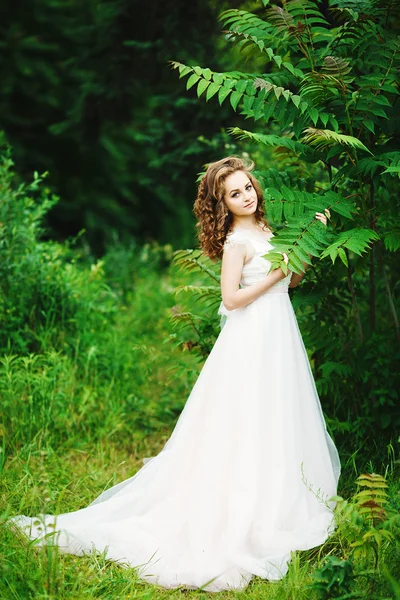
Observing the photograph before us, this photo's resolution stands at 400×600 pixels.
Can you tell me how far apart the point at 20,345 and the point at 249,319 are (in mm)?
2584

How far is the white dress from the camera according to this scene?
11.1 ft

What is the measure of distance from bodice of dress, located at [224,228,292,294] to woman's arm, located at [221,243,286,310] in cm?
3

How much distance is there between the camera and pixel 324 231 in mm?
3477

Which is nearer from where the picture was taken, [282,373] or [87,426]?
[282,373]

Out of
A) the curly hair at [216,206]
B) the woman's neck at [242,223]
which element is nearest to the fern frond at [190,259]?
the curly hair at [216,206]

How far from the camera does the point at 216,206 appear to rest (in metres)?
3.77

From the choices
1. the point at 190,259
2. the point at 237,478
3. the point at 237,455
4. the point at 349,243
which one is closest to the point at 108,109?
the point at 190,259

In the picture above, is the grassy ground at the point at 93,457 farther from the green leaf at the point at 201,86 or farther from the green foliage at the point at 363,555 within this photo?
the green leaf at the point at 201,86

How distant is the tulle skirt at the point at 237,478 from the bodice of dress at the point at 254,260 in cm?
11

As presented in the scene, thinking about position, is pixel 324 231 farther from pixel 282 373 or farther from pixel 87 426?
pixel 87 426

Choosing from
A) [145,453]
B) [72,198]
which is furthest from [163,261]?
[145,453]

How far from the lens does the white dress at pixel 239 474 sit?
11.1 ft

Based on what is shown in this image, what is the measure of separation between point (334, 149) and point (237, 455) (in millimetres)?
1822

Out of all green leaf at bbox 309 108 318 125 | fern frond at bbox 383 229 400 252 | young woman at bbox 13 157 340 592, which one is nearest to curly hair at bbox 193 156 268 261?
young woman at bbox 13 157 340 592
